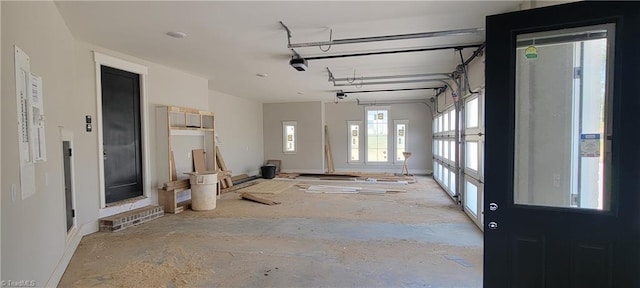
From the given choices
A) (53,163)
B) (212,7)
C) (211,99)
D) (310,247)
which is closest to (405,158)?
(211,99)

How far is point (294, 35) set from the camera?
13.1ft

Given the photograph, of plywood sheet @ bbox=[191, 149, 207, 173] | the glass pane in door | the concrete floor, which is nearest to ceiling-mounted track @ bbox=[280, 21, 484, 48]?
the glass pane in door

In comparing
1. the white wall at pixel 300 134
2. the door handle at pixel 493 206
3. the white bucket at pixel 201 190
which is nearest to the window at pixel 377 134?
the white wall at pixel 300 134

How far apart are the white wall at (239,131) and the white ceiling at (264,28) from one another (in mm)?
3081

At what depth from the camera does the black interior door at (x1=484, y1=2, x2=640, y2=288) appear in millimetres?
1728

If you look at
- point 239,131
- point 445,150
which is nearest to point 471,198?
point 445,150

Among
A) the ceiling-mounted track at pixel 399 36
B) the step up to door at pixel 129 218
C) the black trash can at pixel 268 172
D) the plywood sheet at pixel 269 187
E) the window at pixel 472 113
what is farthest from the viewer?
the black trash can at pixel 268 172

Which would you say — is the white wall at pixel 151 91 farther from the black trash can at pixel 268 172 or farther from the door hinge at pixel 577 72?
the door hinge at pixel 577 72

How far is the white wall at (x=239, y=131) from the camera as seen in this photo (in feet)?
29.5

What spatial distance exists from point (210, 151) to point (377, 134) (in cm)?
618

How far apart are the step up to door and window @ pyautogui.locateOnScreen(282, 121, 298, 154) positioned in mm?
6495

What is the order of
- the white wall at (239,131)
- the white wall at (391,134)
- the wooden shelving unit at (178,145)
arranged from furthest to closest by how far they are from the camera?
1. the white wall at (391,134)
2. the white wall at (239,131)
3. the wooden shelving unit at (178,145)

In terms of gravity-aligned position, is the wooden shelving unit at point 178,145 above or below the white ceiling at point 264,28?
below

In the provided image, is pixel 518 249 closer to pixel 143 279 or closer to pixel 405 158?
pixel 143 279
